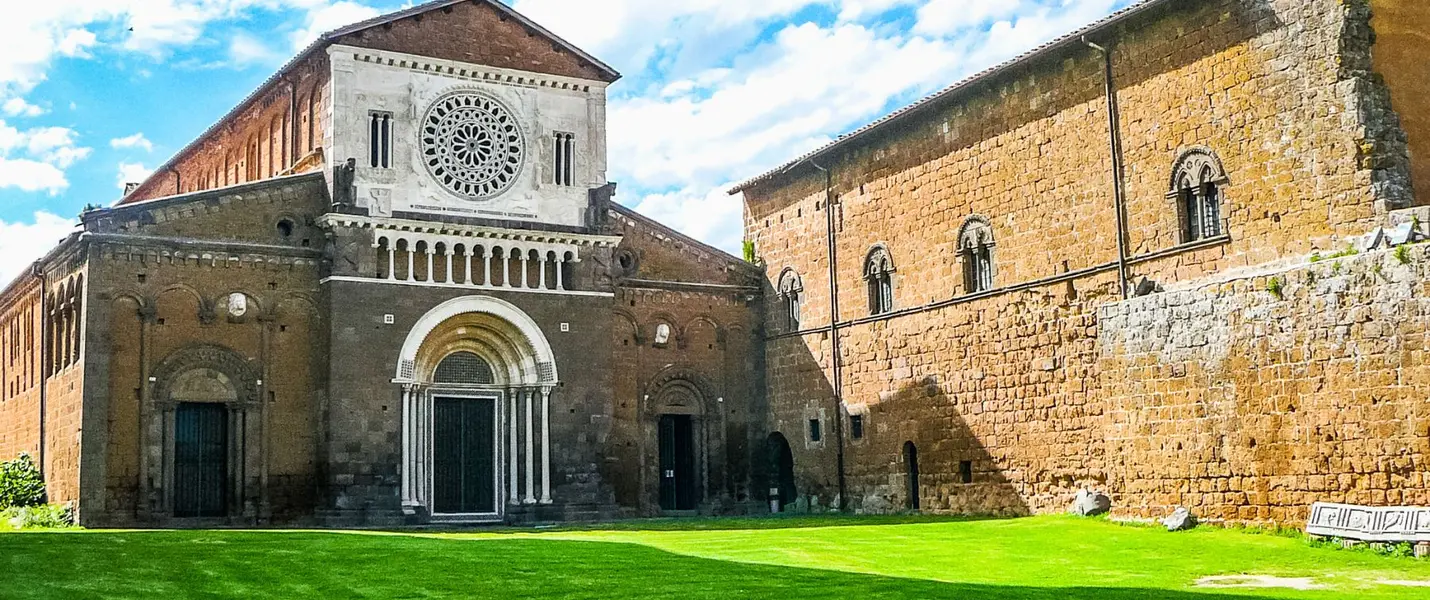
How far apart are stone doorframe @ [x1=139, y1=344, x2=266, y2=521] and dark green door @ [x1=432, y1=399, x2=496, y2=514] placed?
419 cm

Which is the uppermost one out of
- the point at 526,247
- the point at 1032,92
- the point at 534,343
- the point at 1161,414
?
the point at 1032,92

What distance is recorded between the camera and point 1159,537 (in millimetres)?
24000

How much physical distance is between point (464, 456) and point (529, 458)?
1.53m

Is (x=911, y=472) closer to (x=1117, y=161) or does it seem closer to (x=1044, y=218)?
(x=1044, y=218)

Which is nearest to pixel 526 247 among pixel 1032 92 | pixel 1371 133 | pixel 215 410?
pixel 215 410

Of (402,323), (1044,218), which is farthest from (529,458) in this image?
(1044,218)

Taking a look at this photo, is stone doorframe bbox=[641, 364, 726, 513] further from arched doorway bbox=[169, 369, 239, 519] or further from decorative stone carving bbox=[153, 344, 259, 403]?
arched doorway bbox=[169, 369, 239, 519]

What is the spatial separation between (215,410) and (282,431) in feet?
4.84

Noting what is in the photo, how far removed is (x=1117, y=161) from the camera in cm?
2811

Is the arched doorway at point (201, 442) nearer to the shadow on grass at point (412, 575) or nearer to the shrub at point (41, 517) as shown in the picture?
the shrub at point (41, 517)

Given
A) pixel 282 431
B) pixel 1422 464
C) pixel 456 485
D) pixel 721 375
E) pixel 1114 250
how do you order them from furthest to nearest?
pixel 721 375 → pixel 456 485 → pixel 282 431 → pixel 1114 250 → pixel 1422 464

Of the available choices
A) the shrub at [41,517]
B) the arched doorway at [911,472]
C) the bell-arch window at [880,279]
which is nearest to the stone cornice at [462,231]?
the bell-arch window at [880,279]

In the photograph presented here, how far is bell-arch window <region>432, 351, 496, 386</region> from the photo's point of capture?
34750 mm

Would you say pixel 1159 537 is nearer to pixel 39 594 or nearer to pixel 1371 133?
pixel 1371 133
